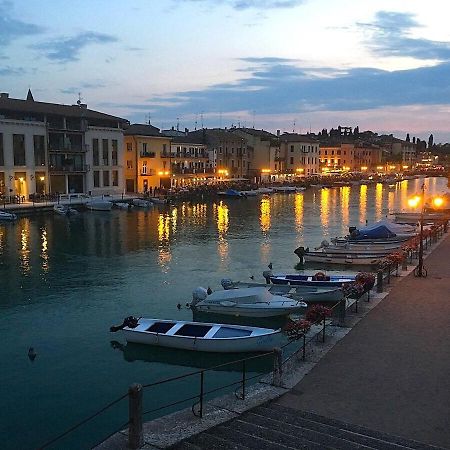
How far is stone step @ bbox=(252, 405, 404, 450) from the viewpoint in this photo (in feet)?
31.3

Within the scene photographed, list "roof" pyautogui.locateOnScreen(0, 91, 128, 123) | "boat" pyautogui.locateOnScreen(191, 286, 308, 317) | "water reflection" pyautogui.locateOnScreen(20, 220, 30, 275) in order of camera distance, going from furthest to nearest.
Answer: "roof" pyautogui.locateOnScreen(0, 91, 128, 123)
"water reflection" pyautogui.locateOnScreen(20, 220, 30, 275)
"boat" pyautogui.locateOnScreen(191, 286, 308, 317)

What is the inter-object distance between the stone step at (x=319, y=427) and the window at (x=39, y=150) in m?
62.8

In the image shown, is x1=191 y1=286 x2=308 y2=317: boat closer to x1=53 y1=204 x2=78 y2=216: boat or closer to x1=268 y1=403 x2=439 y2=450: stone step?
x1=268 y1=403 x2=439 y2=450: stone step

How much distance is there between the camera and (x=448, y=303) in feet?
64.9

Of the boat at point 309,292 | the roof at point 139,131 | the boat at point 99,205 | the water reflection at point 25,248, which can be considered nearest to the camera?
the boat at point 309,292

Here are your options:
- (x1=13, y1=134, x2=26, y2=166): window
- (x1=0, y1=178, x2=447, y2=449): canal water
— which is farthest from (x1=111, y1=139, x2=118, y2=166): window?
(x1=0, y1=178, x2=447, y2=449): canal water

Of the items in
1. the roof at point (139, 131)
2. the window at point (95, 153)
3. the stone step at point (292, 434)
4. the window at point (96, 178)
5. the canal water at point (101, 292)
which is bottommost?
the canal water at point (101, 292)

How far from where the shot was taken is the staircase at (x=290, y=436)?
30.8ft

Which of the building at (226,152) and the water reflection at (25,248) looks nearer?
the water reflection at (25,248)

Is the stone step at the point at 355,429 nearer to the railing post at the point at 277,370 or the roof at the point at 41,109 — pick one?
the railing post at the point at 277,370

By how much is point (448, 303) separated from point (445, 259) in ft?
33.0

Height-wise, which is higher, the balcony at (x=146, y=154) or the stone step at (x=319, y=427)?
the balcony at (x=146, y=154)

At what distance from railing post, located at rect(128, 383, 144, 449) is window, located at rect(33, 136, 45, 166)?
63.1m

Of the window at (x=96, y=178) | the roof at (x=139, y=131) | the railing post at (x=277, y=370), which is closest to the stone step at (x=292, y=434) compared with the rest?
the railing post at (x=277, y=370)
